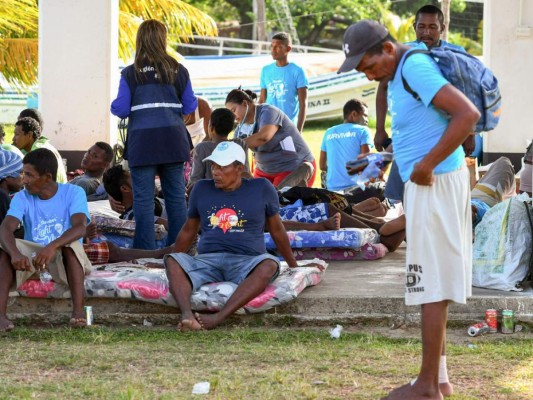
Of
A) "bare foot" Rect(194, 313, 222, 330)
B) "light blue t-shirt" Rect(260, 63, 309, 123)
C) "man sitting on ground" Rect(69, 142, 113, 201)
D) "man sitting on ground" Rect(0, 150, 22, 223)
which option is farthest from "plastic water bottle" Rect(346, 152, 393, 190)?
"light blue t-shirt" Rect(260, 63, 309, 123)

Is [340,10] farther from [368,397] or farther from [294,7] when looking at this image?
[368,397]

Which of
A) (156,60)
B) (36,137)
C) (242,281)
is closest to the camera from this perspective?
(242,281)

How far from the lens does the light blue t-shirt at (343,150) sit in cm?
1119

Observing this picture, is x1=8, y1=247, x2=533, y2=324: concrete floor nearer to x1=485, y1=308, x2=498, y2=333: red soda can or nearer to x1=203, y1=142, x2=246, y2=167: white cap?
x1=485, y1=308, x2=498, y2=333: red soda can

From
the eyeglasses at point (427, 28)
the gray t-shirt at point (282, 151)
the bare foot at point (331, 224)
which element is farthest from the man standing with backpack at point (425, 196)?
the gray t-shirt at point (282, 151)

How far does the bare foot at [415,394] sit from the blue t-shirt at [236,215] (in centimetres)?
240

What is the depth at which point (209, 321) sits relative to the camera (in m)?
6.98

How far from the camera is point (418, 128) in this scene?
5.12m

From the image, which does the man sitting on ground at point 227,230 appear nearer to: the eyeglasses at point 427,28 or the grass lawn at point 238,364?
the grass lawn at point 238,364

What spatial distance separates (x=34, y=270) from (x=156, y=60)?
2.11 meters

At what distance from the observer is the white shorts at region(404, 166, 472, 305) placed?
16.7ft

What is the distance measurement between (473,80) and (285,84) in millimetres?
7693

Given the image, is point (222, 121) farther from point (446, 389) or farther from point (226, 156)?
point (446, 389)

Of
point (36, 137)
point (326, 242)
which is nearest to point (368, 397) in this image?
point (326, 242)
